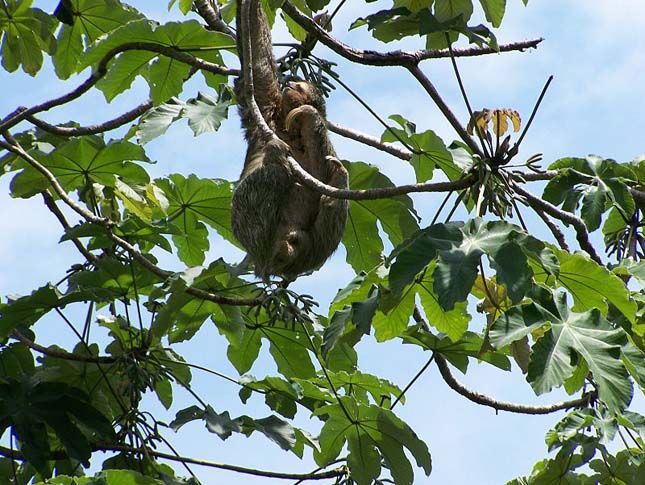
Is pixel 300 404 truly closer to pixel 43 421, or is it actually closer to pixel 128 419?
pixel 128 419

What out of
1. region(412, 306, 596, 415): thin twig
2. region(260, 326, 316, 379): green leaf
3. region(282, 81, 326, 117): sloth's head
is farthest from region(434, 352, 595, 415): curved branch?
region(282, 81, 326, 117): sloth's head

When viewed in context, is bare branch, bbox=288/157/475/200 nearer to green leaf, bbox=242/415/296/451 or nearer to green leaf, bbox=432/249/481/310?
green leaf, bbox=432/249/481/310

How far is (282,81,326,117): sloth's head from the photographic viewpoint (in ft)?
20.5

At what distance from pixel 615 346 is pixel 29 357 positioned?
3860 millimetres

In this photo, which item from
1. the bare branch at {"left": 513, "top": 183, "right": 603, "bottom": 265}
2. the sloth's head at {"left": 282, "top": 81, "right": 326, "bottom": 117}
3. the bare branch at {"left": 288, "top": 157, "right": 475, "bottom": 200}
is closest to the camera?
the bare branch at {"left": 288, "top": 157, "right": 475, "bottom": 200}

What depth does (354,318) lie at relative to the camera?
389cm

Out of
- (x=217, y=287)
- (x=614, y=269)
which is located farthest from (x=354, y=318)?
(x=217, y=287)

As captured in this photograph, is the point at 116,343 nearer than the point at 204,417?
No

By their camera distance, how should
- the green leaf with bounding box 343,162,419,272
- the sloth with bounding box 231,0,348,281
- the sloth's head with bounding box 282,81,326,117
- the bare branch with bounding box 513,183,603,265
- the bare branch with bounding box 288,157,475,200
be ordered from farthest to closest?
the sloth's head with bounding box 282,81,326,117, the green leaf with bounding box 343,162,419,272, the sloth with bounding box 231,0,348,281, the bare branch with bounding box 513,183,603,265, the bare branch with bounding box 288,157,475,200

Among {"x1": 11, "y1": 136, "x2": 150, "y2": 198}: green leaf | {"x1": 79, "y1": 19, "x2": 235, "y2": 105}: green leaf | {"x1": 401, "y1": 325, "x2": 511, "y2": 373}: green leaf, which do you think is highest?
{"x1": 79, "y1": 19, "x2": 235, "y2": 105}: green leaf

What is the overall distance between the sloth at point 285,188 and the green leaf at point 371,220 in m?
0.26

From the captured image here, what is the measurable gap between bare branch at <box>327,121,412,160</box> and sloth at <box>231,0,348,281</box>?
0.10 metres

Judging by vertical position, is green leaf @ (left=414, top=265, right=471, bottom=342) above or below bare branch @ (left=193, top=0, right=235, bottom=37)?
below

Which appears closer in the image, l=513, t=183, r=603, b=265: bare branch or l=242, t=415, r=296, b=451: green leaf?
l=513, t=183, r=603, b=265: bare branch
